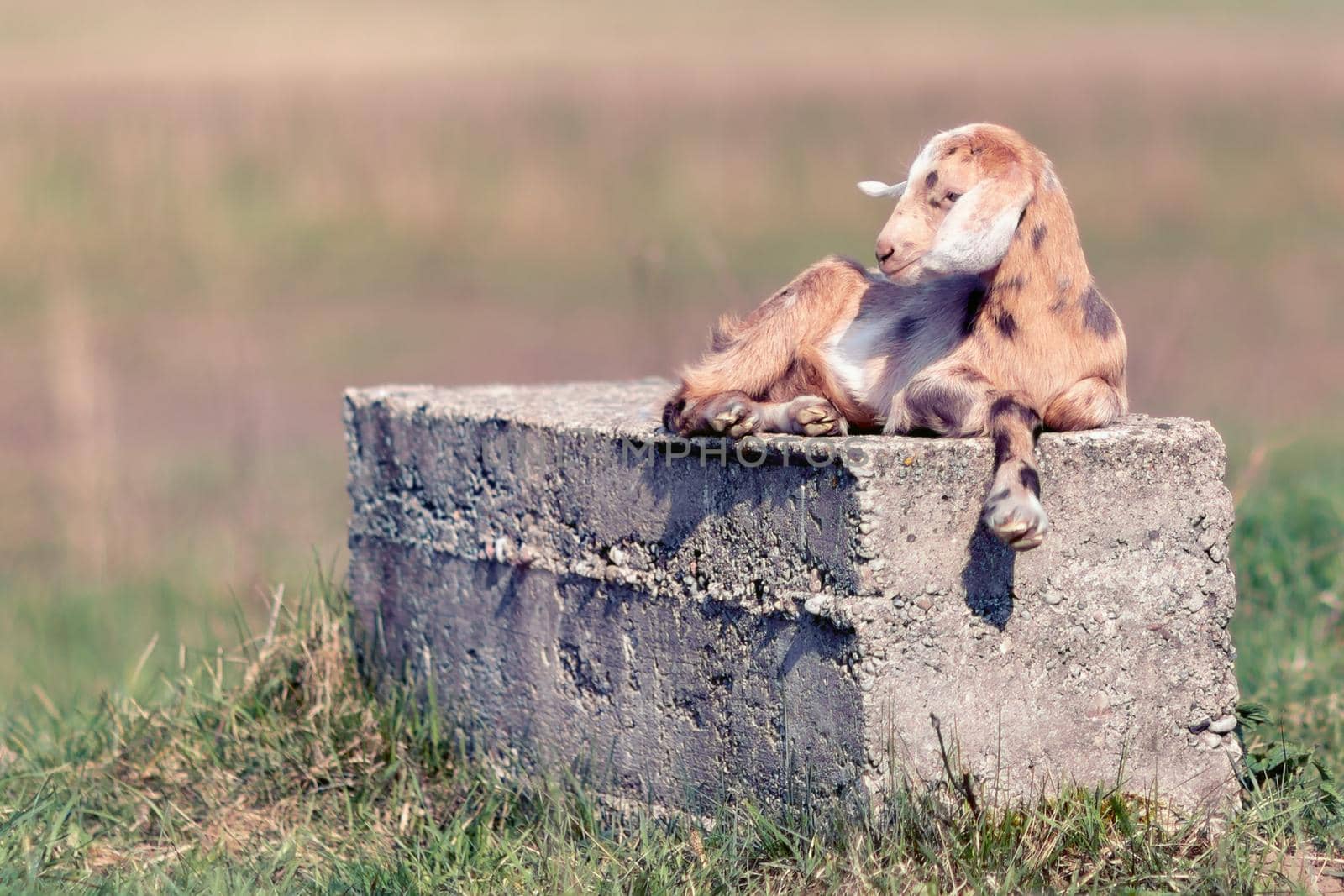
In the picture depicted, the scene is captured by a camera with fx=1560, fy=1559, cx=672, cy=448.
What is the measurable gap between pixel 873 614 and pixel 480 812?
163 centimetres

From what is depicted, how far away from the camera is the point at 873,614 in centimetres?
373

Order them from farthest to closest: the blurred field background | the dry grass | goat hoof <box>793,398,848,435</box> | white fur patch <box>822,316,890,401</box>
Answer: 1. the blurred field background
2. white fur patch <box>822,316,890,401</box>
3. goat hoof <box>793,398,848,435</box>
4. the dry grass

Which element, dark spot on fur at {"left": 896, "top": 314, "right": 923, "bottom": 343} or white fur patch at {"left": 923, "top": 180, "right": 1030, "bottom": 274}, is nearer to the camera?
white fur patch at {"left": 923, "top": 180, "right": 1030, "bottom": 274}

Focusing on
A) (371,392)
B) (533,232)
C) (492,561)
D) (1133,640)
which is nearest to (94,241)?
(533,232)

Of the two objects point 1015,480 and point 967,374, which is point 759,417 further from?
point 1015,480

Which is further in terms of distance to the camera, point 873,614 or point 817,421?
point 817,421

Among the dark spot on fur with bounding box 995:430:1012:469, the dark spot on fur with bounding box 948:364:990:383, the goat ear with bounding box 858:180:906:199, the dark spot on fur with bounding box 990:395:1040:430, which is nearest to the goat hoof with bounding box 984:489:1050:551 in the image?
the dark spot on fur with bounding box 995:430:1012:469

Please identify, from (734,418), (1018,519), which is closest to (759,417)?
(734,418)

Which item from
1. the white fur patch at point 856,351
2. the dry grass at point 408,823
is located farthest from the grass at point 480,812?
the white fur patch at point 856,351

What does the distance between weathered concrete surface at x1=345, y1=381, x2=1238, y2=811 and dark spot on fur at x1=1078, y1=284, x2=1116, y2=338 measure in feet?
0.87

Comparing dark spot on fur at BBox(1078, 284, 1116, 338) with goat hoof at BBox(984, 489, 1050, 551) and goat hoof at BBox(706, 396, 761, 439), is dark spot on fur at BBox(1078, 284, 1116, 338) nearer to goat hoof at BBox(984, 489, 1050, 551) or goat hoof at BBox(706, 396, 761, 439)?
goat hoof at BBox(984, 489, 1050, 551)

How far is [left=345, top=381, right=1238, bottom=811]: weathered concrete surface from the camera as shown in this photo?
377 cm

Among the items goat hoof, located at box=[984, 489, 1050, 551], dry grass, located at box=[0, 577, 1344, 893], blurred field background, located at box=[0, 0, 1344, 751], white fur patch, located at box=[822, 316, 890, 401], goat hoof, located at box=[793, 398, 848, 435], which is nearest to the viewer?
goat hoof, located at box=[984, 489, 1050, 551]

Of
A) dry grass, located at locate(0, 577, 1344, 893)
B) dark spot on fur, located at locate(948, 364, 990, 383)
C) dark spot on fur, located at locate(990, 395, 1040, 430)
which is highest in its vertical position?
dark spot on fur, located at locate(948, 364, 990, 383)
